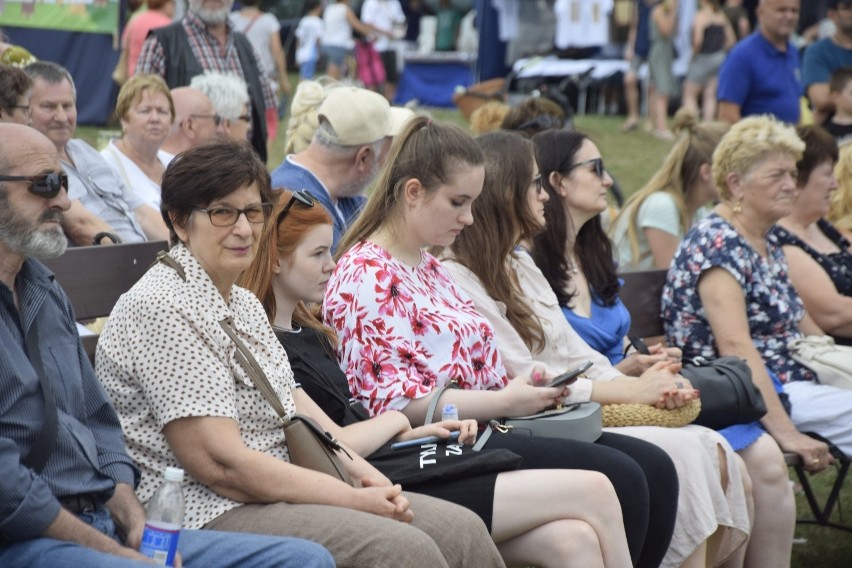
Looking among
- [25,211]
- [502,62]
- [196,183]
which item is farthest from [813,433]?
[502,62]

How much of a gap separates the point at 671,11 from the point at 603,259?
1221 centimetres

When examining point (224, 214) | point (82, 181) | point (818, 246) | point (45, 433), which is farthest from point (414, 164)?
point (818, 246)

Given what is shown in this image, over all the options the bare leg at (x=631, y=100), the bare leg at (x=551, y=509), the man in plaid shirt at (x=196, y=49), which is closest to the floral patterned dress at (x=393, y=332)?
the bare leg at (x=551, y=509)

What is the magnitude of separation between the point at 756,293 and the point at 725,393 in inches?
27.7

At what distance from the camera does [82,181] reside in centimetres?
556

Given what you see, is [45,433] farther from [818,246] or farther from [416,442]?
[818,246]

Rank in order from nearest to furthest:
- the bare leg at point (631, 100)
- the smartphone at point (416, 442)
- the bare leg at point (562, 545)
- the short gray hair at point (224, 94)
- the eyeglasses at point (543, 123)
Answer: the bare leg at point (562, 545) → the smartphone at point (416, 442) → the eyeglasses at point (543, 123) → the short gray hair at point (224, 94) → the bare leg at point (631, 100)

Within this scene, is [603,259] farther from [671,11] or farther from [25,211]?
[671,11]

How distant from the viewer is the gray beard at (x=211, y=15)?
25.9ft

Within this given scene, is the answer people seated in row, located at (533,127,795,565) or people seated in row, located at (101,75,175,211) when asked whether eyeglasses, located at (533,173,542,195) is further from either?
people seated in row, located at (101,75,175,211)

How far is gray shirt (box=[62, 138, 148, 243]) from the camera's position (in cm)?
554

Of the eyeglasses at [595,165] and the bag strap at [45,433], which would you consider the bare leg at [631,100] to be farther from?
the bag strap at [45,433]

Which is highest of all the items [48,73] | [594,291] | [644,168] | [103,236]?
[48,73]

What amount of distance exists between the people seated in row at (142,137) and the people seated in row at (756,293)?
2476mm
